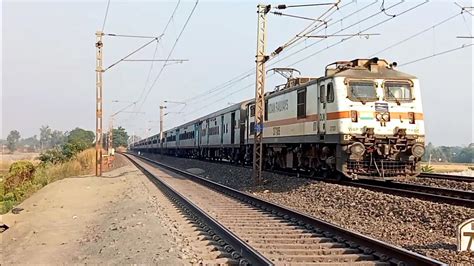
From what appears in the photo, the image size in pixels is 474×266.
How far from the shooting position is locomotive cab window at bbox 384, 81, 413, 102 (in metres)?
17.1

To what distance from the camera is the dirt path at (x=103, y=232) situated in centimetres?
825

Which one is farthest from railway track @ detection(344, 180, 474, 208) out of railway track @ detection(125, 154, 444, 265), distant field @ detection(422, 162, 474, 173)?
distant field @ detection(422, 162, 474, 173)

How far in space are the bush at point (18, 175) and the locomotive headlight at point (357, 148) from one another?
24.3 metres

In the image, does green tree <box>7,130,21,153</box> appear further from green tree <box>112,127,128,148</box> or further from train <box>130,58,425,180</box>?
train <box>130,58,425,180</box>

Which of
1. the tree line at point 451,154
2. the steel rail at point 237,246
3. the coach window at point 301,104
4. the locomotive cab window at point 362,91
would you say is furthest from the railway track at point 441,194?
the tree line at point 451,154

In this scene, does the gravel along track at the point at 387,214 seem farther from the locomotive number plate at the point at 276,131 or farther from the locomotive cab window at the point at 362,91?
the locomotive number plate at the point at 276,131

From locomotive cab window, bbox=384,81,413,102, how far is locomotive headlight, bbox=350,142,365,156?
73.4 inches

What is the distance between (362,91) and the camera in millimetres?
17016

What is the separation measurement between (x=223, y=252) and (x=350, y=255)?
1.83m

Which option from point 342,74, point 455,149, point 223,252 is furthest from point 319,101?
point 455,149

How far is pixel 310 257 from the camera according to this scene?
24.2 ft

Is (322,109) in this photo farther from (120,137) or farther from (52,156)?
(120,137)

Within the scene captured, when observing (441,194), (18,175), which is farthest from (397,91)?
(18,175)

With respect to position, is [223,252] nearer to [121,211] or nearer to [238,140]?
[121,211]
